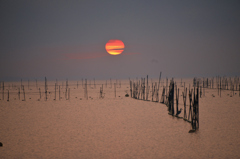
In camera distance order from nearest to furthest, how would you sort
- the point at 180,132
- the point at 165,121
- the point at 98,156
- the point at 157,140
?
1. the point at 98,156
2. the point at 157,140
3. the point at 180,132
4. the point at 165,121

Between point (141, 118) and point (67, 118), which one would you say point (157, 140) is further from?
point (67, 118)

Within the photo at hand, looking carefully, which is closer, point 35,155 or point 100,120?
point 35,155

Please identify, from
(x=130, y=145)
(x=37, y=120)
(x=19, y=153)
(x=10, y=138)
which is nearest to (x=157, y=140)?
(x=130, y=145)

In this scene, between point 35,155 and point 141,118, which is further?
point 141,118

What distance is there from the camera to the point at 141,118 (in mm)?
9172

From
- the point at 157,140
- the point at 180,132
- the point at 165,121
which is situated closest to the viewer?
the point at 157,140

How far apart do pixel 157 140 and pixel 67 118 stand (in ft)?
16.3

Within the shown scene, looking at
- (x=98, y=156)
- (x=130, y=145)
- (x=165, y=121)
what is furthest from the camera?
(x=165, y=121)

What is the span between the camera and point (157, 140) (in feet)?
20.1

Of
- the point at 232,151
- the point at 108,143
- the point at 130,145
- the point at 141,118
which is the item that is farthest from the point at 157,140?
the point at 141,118

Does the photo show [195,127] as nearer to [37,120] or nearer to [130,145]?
[130,145]

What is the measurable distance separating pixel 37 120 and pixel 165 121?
5.84 meters

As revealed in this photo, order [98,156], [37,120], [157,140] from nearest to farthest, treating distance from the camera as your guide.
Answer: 1. [98,156]
2. [157,140]
3. [37,120]

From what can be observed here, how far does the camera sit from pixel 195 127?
6.91 meters
